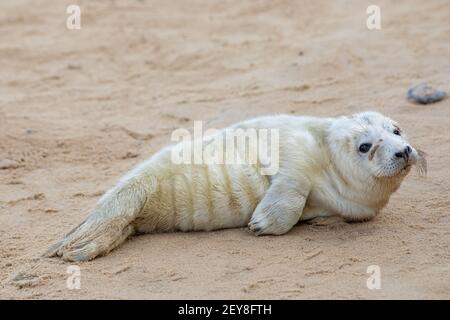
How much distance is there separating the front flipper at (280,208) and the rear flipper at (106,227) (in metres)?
0.62

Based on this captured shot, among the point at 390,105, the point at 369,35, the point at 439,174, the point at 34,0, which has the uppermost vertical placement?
the point at 34,0

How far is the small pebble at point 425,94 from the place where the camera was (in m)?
5.75

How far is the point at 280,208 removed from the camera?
4129 millimetres

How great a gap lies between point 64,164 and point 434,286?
118 inches

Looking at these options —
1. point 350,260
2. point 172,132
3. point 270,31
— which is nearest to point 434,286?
point 350,260

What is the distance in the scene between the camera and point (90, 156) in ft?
18.8

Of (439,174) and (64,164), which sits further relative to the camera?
(64,164)

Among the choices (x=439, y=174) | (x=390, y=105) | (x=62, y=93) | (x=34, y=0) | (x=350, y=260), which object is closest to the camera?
(x=350, y=260)

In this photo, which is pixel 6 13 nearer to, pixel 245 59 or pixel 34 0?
pixel 34 0
